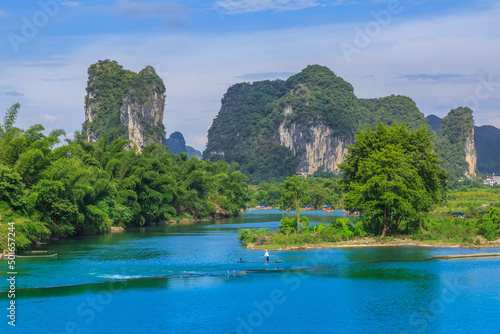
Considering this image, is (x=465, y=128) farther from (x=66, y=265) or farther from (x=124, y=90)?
(x=66, y=265)

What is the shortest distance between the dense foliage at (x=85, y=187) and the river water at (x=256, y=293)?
5.15m

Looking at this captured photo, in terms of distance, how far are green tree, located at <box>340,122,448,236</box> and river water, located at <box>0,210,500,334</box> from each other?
412cm

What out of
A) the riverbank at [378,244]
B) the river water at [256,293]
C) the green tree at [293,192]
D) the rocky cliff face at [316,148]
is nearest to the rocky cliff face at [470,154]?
the rocky cliff face at [316,148]

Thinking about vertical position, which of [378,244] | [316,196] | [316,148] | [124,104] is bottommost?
[378,244]

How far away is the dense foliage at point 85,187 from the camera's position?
3684 cm

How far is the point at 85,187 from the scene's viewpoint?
1741 inches

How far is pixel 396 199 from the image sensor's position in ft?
127

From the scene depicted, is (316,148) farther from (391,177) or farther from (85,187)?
(391,177)

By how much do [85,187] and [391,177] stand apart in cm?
2295

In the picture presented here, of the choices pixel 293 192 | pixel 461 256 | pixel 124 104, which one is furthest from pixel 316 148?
pixel 461 256

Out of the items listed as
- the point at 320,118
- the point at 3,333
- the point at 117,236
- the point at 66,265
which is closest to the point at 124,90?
the point at 320,118

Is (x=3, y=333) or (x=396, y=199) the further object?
(x=396, y=199)

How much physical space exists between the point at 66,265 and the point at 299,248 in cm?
1458

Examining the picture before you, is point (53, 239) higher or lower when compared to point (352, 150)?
lower
